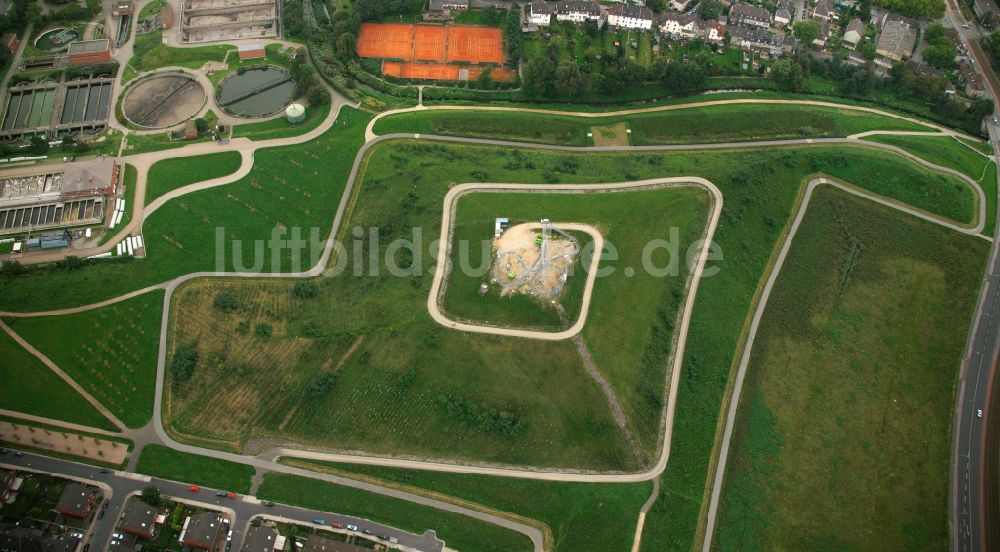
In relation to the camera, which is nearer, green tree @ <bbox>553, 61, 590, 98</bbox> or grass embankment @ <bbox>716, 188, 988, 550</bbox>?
grass embankment @ <bbox>716, 188, 988, 550</bbox>

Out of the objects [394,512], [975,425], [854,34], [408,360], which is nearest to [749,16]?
[854,34]

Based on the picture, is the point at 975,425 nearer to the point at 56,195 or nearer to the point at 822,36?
the point at 822,36

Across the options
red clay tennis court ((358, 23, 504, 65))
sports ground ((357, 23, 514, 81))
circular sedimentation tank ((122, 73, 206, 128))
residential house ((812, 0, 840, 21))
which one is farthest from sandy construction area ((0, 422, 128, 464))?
residential house ((812, 0, 840, 21))

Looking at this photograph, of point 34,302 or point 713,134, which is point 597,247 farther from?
point 34,302

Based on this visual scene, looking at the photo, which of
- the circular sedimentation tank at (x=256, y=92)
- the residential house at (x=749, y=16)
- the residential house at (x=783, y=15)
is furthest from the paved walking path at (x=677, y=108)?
the residential house at (x=783, y=15)

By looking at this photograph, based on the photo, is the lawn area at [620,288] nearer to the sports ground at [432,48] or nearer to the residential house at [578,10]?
the sports ground at [432,48]

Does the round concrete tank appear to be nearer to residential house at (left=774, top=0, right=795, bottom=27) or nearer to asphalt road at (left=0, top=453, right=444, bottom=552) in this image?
asphalt road at (left=0, top=453, right=444, bottom=552)

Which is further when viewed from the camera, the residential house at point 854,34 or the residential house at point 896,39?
the residential house at point 854,34
